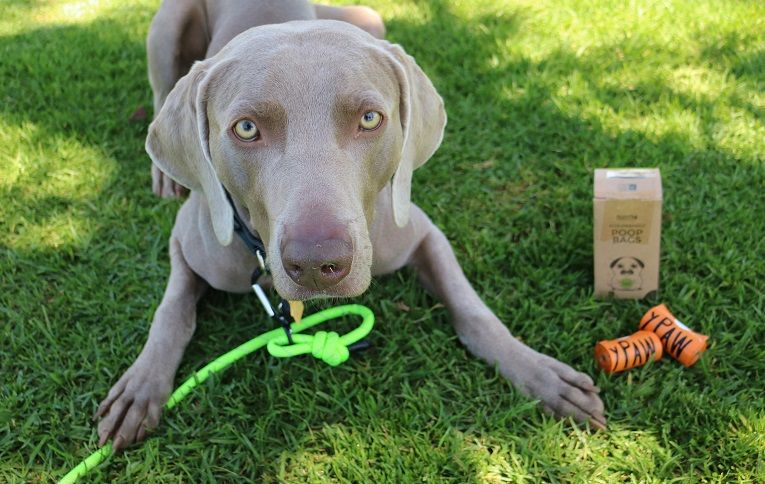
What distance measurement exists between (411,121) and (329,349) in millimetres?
807

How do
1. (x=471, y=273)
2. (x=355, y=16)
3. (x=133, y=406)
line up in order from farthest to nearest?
(x=355, y=16) < (x=471, y=273) < (x=133, y=406)

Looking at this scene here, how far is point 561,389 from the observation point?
7.70ft

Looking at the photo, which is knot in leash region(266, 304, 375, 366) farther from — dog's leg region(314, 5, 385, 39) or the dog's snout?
dog's leg region(314, 5, 385, 39)

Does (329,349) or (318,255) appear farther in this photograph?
(329,349)

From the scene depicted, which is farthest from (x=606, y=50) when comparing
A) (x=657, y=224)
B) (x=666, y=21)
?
(x=657, y=224)

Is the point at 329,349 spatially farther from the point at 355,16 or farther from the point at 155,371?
the point at 355,16

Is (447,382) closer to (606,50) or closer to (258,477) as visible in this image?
(258,477)

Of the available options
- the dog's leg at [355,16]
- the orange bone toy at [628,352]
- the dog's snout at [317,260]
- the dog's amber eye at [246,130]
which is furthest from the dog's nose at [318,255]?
the dog's leg at [355,16]

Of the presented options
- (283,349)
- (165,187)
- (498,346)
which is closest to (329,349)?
(283,349)

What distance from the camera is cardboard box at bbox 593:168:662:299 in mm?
2516

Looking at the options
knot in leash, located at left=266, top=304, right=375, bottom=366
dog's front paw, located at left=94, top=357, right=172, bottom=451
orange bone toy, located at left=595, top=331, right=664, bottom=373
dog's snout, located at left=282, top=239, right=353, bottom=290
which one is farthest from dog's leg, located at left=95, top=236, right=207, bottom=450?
orange bone toy, located at left=595, top=331, right=664, bottom=373

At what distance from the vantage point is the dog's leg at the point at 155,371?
7.63ft

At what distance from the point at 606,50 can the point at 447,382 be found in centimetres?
278

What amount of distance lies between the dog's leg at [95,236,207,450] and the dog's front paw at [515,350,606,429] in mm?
1220
